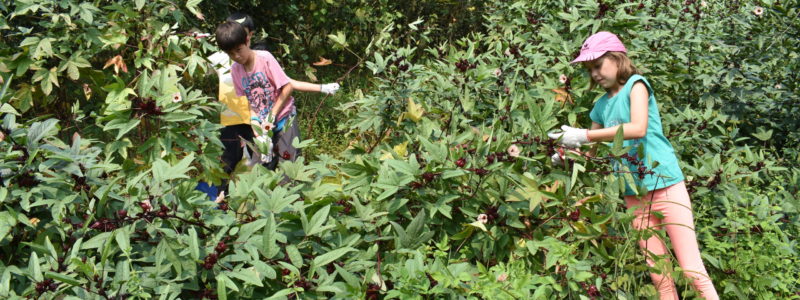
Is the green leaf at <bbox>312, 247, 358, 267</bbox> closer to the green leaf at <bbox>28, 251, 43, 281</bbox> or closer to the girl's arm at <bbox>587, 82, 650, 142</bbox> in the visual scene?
the green leaf at <bbox>28, 251, 43, 281</bbox>

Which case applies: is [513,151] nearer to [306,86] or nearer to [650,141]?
[650,141]

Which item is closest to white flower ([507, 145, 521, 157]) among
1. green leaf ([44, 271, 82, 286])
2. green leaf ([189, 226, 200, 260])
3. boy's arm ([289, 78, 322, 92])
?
green leaf ([189, 226, 200, 260])

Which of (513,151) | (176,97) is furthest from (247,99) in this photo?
(513,151)

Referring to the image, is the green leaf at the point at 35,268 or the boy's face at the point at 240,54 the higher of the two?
the green leaf at the point at 35,268

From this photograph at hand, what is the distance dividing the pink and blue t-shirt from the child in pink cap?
71.3 inches

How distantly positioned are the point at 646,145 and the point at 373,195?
1.16 metres

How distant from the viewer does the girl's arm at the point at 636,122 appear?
8.05 feet

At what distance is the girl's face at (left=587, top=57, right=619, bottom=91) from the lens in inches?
104

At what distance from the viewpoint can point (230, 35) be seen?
3.50 meters

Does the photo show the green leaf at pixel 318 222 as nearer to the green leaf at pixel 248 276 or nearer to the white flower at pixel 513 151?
the green leaf at pixel 248 276

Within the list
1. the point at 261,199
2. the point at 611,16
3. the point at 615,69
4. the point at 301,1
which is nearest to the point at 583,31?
the point at 611,16

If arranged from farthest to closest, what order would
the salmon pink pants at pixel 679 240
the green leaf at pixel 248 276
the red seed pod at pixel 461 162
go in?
the salmon pink pants at pixel 679 240 → the red seed pod at pixel 461 162 → the green leaf at pixel 248 276

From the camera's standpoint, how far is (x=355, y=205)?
1990 millimetres

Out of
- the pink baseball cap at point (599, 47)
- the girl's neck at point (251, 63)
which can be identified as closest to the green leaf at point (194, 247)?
the pink baseball cap at point (599, 47)
